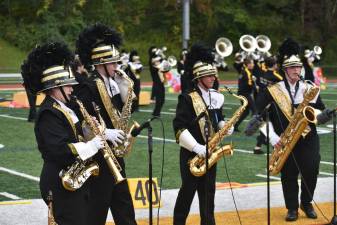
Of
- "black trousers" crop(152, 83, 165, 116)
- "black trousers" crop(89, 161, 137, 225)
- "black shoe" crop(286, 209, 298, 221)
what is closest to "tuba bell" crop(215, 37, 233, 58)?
"black trousers" crop(152, 83, 165, 116)

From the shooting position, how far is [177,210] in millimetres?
8258

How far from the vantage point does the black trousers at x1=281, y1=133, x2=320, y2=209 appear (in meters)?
9.16

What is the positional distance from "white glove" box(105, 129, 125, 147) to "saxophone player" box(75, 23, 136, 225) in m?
0.08

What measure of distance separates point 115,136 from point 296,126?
263 cm

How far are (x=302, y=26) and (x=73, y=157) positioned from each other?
45019mm

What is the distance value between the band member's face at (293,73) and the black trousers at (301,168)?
0.65 meters

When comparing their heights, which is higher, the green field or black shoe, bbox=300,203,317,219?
black shoe, bbox=300,203,317,219

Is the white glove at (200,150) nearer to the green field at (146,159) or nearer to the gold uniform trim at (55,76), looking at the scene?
the green field at (146,159)

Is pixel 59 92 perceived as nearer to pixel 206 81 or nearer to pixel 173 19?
pixel 206 81

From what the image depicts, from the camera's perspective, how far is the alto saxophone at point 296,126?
897 centimetres

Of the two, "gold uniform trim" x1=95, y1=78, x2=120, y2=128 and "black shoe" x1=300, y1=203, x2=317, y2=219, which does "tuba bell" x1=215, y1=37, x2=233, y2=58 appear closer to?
"black shoe" x1=300, y1=203, x2=317, y2=219

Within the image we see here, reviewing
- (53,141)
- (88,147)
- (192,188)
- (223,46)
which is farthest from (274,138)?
(223,46)

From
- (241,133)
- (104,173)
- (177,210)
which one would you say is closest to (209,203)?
(177,210)

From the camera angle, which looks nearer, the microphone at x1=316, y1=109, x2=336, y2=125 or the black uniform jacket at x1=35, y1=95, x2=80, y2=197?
the black uniform jacket at x1=35, y1=95, x2=80, y2=197
